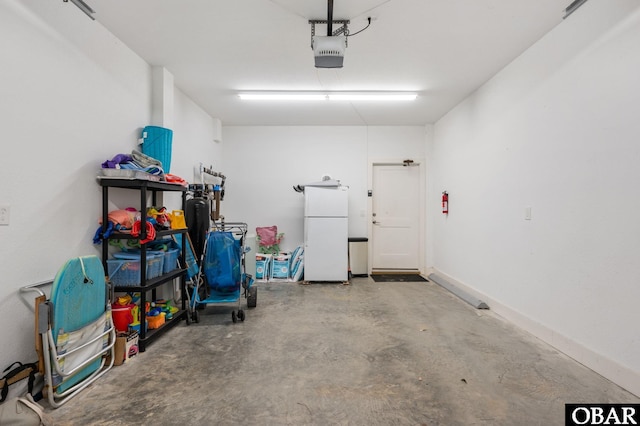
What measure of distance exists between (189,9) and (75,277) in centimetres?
231

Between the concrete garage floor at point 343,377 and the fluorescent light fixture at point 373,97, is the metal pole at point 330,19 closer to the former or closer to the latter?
the fluorescent light fixture at point 373,97

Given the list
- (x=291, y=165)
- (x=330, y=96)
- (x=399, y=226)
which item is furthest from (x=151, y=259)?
(x=399, y=226)

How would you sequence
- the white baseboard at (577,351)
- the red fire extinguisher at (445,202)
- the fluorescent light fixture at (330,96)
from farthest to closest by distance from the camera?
the red fire extinguisher at (445,202)
the fluorescent light fixture at (330,96)
the white baseboard at (577,351)

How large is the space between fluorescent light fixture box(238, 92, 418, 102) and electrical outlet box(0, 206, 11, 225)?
9.75ft

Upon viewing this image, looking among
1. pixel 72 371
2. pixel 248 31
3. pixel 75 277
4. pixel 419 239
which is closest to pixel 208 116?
pixel 248 31

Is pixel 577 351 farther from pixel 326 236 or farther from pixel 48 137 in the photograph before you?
pixel 48 137

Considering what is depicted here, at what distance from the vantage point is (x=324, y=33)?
2703 millimetres

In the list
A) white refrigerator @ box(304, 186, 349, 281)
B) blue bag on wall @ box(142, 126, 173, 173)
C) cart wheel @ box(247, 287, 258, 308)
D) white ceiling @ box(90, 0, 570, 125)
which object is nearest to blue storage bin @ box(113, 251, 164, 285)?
blue bag on wall @ box(142, 126, 173, 173)

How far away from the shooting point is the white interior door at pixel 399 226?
222 inches

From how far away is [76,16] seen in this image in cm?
228

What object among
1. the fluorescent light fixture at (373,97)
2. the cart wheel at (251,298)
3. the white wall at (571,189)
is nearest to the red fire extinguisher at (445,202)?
the white wall at (571,189)

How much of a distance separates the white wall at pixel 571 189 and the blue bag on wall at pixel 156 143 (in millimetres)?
3965

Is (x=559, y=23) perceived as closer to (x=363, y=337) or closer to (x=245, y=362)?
(x=363, y=337)

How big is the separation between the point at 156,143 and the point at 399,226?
442 cm
